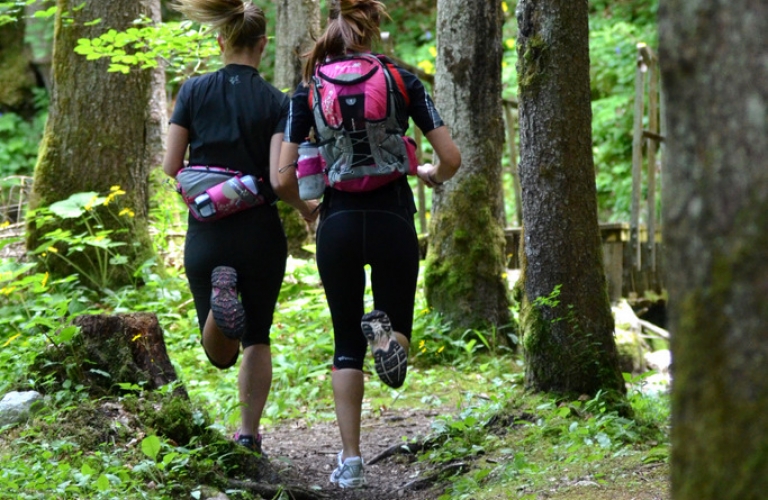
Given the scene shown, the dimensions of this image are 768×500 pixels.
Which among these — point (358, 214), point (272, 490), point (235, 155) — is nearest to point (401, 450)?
point (272, 490)

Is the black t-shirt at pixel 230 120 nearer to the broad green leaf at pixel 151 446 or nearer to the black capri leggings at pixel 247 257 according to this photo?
the black capri leggings at pixel 247 257

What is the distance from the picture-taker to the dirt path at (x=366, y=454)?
412 cm

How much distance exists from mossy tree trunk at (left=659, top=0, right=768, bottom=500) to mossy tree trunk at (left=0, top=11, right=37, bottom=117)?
18503 millimetres

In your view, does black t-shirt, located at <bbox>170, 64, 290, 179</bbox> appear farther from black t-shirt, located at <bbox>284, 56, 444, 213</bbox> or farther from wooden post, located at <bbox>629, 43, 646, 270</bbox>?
wooden post, located at <bbox>629, 43, 646, 270</bbox>

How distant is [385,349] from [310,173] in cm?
86

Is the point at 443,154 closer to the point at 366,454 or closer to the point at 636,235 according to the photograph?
the point at 366,454

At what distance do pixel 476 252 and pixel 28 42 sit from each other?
45.1 feet

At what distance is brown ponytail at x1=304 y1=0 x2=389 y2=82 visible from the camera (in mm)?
3994

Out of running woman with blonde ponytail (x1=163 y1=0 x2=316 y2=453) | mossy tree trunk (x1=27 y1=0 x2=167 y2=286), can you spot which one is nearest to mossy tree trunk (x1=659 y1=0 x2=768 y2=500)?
running woman with blonde ponytail (x1=163 y1=0 x2=316 y2=453)

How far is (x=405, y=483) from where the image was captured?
4.27m

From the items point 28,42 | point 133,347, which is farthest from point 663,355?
point 28,42

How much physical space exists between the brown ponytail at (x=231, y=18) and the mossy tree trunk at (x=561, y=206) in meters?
1.34

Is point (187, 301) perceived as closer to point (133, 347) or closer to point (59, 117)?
point (59, 117)

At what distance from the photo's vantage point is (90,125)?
7926mm
